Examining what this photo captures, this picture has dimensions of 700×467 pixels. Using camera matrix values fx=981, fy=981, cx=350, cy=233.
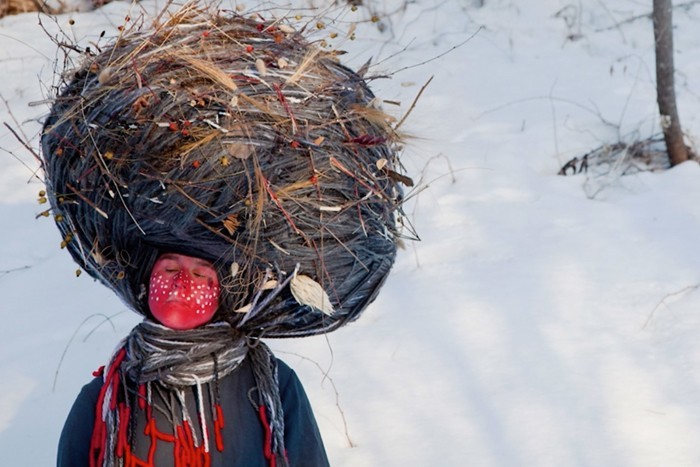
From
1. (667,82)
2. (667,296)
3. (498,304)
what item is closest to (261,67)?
(498,304)

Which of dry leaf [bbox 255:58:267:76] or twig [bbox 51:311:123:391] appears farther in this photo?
twig [bbox 51:311:123:391]

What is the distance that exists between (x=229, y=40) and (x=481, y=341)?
137 centimetres

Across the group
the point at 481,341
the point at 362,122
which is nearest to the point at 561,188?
the point at 481,341

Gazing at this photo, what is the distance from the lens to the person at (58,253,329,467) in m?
1.89

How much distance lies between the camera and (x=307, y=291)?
1.78 m

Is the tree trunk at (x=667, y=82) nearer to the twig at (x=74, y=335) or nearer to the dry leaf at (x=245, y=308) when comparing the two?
→ the twig at (x=74, y=335)

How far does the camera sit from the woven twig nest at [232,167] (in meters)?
1.70

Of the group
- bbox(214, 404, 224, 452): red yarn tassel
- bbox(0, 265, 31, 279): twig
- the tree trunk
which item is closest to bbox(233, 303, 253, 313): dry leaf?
bbox(214, 404, 224, 452): red yarn tassel

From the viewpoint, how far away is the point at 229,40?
6.00 ft

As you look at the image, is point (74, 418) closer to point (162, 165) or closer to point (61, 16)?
point (162, 165)

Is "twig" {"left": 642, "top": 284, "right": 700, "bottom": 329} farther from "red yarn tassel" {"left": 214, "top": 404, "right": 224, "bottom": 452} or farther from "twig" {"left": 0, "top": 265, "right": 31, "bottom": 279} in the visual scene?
"twig" {"left": 0, "top": 265, "right": 31, "bottom": 279}

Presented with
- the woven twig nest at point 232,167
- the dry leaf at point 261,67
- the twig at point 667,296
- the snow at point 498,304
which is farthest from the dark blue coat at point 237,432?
the twig at point 667,296

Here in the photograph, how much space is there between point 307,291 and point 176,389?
374 mm

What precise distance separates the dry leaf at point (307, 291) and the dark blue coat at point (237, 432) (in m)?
0.30
